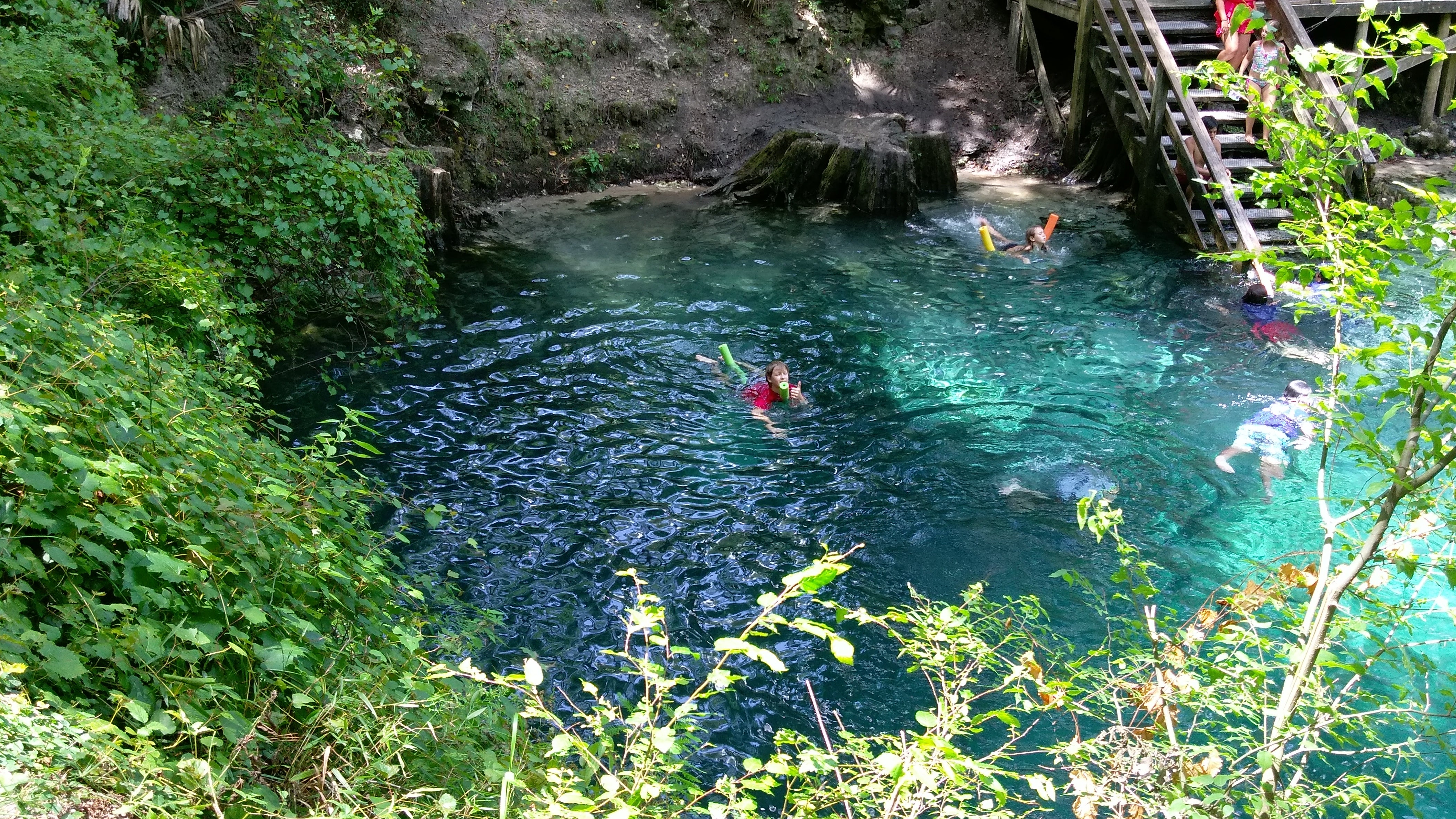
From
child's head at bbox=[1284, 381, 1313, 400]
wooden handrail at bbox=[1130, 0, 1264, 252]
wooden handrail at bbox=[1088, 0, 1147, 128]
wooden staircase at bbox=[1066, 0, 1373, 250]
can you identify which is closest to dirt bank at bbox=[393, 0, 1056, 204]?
wooden staircase at bbox=[1066, 0, 1373, 250]

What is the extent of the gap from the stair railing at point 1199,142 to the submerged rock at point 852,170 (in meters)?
3.01

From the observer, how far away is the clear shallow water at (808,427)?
5770 millimetres

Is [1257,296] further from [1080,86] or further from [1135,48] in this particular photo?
[1080,86]

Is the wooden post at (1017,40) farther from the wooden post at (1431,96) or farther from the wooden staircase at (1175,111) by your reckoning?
the wooden post at (1431,96)

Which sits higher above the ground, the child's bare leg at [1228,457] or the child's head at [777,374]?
the child's head at [777,374]

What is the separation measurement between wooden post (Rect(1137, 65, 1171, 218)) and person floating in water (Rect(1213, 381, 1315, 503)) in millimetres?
4812

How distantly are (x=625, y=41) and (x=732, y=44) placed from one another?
6.04ft

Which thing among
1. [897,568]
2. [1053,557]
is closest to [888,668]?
[897,568]

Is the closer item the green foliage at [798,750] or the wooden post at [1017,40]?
the green foliage at [798,750]

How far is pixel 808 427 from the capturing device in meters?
7.80

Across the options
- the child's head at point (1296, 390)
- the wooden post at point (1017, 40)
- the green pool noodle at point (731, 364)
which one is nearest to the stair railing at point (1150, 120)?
the wooden post at point (1017, 40)

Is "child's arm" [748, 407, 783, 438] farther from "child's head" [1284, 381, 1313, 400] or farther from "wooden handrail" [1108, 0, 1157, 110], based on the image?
"wooden handrail" [1108, 0, 1157, 110]

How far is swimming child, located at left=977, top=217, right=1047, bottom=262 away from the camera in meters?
11.2

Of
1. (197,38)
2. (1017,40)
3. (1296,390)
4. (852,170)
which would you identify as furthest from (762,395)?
(1017,40)
